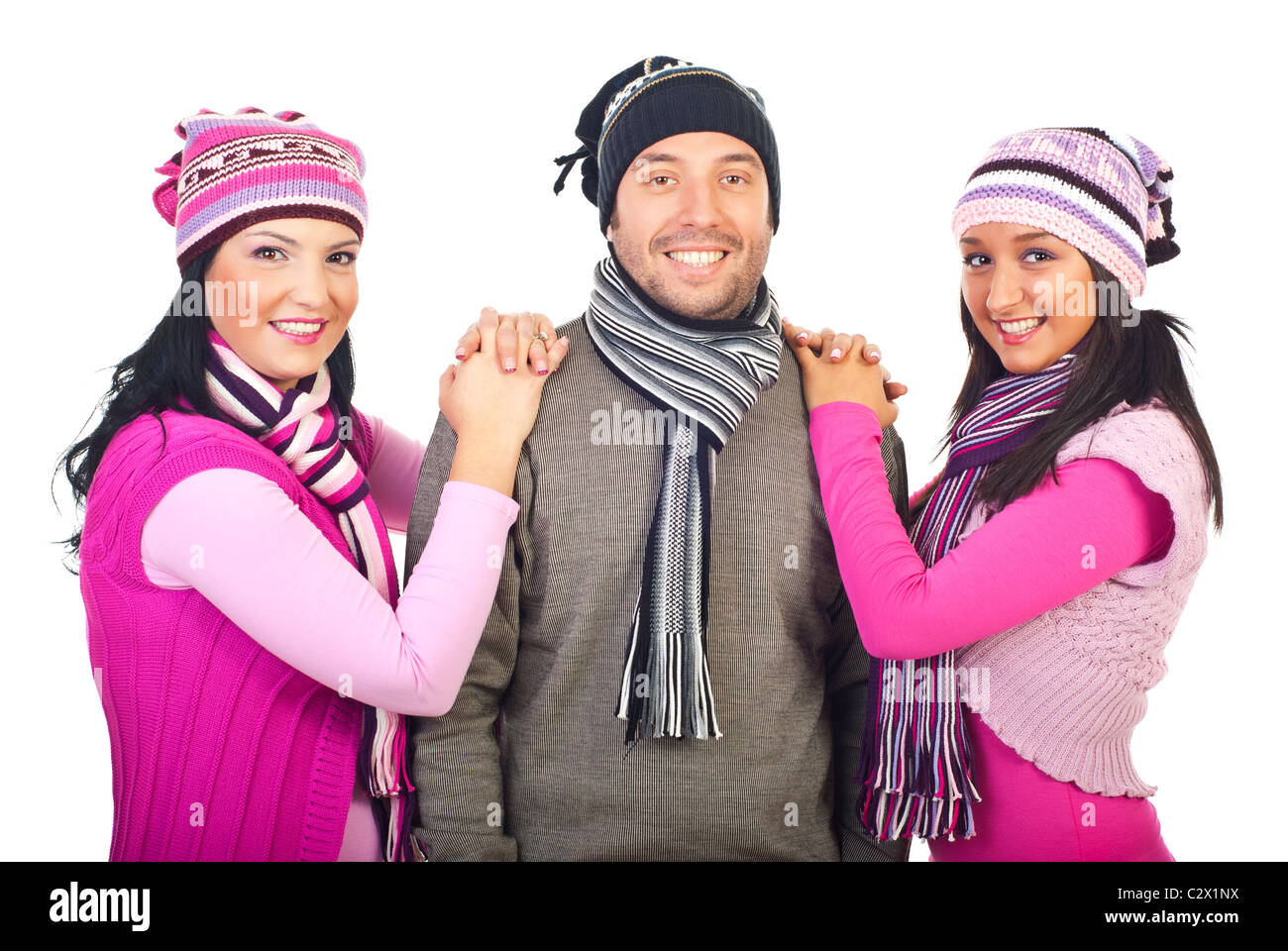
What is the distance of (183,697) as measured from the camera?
1.93 meters

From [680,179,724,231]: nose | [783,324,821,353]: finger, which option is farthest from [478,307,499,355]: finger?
[783,324,821,353]: finger

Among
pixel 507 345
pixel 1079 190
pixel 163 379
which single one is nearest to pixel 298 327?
pixel 163 379

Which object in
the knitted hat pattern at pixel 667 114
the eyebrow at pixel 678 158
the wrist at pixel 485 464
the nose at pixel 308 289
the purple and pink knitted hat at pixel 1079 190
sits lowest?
the wrist at pixel 485 464

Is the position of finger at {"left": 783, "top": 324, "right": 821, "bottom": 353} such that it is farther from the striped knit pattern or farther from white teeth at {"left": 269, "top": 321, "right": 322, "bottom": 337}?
white teeth at {"left": 269, "top": 321, "right": 322, "bottom": 337}

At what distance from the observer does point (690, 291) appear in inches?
85.3

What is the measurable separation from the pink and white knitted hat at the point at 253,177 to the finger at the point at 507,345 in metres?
0.34

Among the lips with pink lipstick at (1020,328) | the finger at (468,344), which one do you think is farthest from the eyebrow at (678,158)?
the lips with pink lipstick at (1020,328)

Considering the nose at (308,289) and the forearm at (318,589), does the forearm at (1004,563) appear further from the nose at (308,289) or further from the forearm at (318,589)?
the nose at (308,289)

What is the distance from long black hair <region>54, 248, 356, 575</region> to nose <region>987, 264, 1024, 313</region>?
136 centimetres

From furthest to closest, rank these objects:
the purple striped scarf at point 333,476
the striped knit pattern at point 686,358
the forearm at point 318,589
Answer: the striped knit pattern at point 686,358 → the purple striped scarf at point 333,476 → the forearm at point 318,589

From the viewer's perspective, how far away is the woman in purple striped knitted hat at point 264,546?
72.6 inches
